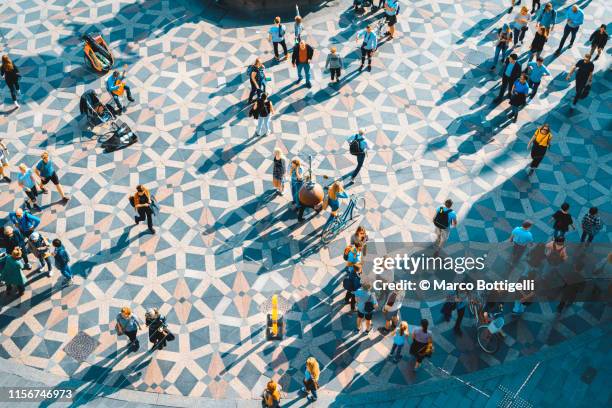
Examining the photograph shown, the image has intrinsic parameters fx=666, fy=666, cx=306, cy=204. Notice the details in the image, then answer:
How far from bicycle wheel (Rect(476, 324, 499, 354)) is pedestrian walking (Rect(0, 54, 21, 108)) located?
14065mm

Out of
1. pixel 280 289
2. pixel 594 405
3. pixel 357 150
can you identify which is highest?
pixel 357 150

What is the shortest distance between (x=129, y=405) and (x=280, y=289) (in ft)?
13.4

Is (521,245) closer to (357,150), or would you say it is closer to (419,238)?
(419,238)

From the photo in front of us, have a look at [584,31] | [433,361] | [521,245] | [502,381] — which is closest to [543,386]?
[502,381]

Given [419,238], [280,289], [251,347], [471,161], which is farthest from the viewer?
[471,161]

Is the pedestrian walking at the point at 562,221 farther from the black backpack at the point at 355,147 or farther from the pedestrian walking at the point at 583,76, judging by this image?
the pedestrian walking at the point at 583,76

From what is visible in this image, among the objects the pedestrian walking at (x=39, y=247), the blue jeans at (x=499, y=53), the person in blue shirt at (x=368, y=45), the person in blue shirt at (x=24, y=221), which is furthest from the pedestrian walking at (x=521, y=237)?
→ the person in blue shirt at (x=24, y=221)

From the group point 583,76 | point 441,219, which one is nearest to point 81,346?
point 441,219

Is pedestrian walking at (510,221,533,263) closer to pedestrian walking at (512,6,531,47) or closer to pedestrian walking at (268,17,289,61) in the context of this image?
pedestrian walking at (512,6,531,47)

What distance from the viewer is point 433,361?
14117 millimetres

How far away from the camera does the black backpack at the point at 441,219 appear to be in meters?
15.3

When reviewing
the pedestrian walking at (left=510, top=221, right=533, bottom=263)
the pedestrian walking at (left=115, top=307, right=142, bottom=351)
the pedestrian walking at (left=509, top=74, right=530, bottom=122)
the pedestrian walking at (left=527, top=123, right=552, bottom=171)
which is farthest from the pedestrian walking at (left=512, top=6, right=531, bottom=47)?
the pedestrian walking at (left=115, top=307, right=142, bottom=351)

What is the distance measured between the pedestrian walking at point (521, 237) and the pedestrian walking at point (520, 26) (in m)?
7.99

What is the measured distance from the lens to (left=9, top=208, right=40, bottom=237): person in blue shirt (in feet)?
49.5
